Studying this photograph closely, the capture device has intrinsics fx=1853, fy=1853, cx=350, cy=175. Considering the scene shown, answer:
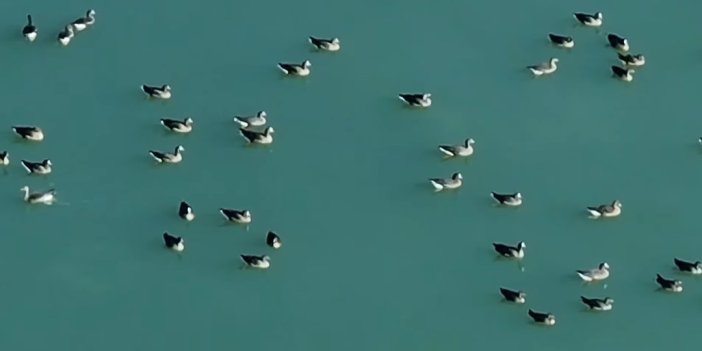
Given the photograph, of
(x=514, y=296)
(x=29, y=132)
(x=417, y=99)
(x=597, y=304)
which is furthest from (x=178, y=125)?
(x=597, y=304)

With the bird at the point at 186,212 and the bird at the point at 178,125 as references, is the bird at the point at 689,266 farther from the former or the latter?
the bird at the point at 178,125

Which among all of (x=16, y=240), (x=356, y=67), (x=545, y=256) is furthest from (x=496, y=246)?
(x=16, y=240)

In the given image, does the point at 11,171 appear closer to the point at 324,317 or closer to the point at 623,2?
the point at 324,317

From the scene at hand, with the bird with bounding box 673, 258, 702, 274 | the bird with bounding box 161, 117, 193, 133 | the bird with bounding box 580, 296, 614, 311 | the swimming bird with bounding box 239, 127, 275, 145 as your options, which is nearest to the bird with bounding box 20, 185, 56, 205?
the bird with bounding box 161, 117, 193, 133

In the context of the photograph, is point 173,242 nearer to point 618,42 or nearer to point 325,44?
point 325,44

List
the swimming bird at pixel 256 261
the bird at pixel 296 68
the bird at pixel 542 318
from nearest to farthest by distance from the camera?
1. the bird at pixel 542 318
2. the swimming bird at pixel 256 261
3. the bird at pixel 296 68

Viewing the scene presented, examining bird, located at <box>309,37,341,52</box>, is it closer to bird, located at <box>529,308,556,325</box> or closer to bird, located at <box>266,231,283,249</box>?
bird, located at <box>266,231,283,249</box>

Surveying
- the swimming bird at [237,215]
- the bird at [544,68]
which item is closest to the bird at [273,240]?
the swimming bird at [237,215]
